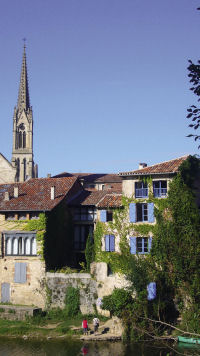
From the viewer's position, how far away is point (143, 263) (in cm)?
3416

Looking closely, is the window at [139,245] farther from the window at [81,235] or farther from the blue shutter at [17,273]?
the blue shutter at [17,273]

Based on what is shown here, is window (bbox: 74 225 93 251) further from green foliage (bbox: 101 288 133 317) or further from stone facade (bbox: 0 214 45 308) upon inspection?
green foliage (bbox: 101 288 133 317)

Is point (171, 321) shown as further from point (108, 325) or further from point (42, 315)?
point (42, 315)

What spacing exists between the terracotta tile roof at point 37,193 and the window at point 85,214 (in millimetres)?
2177

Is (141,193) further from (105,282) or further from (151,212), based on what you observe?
(105,282)

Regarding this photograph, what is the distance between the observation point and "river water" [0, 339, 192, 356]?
2875 cm

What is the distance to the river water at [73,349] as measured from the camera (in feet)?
94.3

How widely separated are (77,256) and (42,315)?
359 inches

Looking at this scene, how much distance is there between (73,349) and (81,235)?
1572 centimetres

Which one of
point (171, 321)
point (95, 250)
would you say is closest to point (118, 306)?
point (171, 321)

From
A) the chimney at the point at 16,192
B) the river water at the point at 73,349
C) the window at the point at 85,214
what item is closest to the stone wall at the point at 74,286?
the river water at the point at 73,349

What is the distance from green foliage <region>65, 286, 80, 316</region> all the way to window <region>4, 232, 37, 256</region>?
4978mm

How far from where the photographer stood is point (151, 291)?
33.0 m

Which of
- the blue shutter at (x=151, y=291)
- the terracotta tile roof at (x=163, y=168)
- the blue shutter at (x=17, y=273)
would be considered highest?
the terracotta tile roof at (x=163, y=168)
